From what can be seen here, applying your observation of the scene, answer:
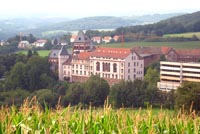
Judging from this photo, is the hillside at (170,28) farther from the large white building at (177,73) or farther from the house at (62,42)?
the large white building at (177,73)

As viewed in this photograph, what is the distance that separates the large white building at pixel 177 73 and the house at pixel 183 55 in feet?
14.8

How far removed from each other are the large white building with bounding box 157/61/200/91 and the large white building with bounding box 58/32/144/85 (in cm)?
255

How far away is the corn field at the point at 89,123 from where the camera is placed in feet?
16.9

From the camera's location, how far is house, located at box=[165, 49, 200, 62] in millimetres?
39031

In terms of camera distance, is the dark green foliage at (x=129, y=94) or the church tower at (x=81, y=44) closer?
the dark green foliage at (x=129, y=94)

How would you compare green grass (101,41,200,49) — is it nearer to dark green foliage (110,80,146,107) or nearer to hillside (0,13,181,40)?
dark green foliage (110,80,146,107)

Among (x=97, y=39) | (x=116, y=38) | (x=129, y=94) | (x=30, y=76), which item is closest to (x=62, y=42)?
(x=97, y=39)

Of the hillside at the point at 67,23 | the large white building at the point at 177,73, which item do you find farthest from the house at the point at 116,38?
the hillside at the point at 67,23

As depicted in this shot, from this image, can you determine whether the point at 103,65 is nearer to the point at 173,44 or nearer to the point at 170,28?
the point at 173,44

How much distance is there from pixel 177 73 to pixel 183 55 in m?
6.14

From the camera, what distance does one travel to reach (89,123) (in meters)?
5.46

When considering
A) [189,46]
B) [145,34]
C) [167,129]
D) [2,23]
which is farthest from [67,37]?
[167,129]

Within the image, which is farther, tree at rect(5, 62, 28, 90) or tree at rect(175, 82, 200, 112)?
tree at rect(5, 62, 28, 90)

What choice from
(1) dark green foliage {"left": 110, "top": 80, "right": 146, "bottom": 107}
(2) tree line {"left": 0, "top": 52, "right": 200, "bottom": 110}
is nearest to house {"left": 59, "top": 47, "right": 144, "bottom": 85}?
(2) tree line {"left": 0, "top": 52, "right": 200, "bottom": 110}
